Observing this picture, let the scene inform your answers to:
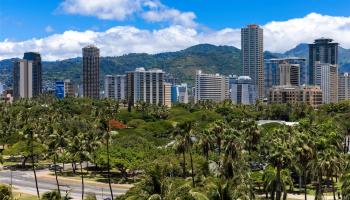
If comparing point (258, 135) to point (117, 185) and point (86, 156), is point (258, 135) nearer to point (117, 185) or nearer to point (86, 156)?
point (117, 185)

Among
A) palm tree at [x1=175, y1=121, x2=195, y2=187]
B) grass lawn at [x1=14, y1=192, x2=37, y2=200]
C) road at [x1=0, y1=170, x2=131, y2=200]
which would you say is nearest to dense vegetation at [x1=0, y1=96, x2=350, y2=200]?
palm tree at [x1=175, y1=121, x2=195, y2=187]

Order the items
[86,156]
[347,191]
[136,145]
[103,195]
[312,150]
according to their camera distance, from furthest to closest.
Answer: [136,145], [103,195], [86,156], [312,150], [347,191]

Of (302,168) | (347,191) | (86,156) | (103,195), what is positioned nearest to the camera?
(347,191)

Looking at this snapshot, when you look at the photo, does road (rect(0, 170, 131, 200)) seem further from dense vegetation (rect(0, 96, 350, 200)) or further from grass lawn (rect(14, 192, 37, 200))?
dense vegetation (rect(0, 96, 350, 200))

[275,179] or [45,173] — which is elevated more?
[275,179]

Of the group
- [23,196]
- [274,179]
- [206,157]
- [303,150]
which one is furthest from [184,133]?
[23,196]

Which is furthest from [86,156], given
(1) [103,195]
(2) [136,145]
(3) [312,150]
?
(3) [312,150]

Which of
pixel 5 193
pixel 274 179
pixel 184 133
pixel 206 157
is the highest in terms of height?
pixel 184 133

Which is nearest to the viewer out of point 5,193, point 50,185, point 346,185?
point 5,193

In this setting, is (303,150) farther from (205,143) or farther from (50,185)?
(50,185)
